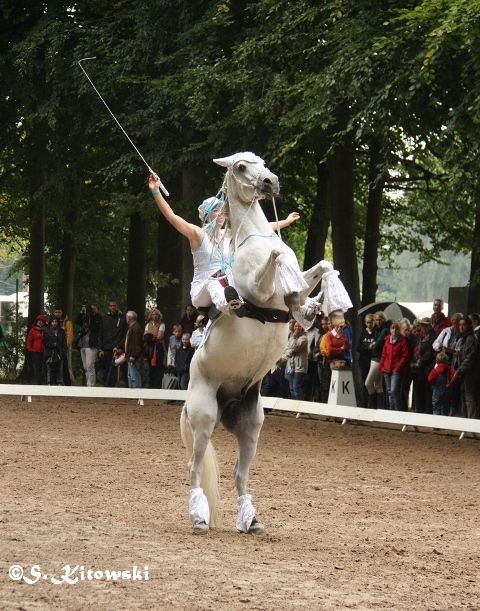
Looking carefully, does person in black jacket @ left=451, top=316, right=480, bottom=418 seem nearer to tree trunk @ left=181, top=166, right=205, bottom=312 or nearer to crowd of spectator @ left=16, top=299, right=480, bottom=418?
crowd of spectator @ left=16, top=299, right=480, bottom=418

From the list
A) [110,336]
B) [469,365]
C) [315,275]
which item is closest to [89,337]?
[110,336]

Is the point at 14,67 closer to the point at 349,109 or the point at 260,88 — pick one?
the point at 260,88

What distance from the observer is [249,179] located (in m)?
10.7

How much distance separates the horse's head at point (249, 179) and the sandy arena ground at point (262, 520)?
258cm

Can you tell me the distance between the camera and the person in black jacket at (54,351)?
30.7 m

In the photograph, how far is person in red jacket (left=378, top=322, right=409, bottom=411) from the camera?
871 inches

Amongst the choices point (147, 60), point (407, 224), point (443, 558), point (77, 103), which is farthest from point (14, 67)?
point (443, 558)

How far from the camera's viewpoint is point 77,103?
2933 centimetres

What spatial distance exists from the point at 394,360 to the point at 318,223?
11434 mm

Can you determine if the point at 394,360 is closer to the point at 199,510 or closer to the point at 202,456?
the point at 202,456

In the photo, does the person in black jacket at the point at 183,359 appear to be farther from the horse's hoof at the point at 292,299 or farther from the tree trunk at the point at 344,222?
the horse's hoof at the point at 292,299

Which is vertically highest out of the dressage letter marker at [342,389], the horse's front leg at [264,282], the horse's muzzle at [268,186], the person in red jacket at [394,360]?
the horse's muzzle at [268,186]

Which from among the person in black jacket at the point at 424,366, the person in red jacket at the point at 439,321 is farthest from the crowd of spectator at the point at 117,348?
the person in red jacket at the point at 439,321

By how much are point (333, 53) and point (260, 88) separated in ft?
7.83
